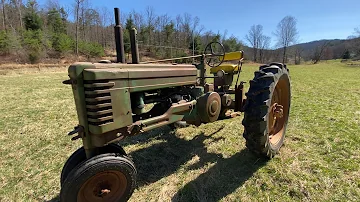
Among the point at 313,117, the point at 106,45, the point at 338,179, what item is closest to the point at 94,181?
the point at 338,179

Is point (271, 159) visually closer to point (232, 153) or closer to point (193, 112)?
point (232, 153)

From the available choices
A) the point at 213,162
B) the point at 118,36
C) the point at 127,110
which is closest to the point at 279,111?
the point at 213,162

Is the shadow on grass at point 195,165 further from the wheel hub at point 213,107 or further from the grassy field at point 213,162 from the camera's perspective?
the wheel hub at point 213,107

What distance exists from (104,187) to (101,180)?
91 millimetres

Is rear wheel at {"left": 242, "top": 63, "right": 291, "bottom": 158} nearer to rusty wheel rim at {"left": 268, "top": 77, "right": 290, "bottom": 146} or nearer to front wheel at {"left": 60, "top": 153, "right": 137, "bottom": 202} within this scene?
rusty wheel rim at {"left": 268, "top": 77, "right": 290, "bottom": 146}

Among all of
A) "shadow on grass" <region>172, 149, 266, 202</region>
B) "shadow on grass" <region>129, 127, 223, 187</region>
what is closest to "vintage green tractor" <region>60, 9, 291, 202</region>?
"shadow on grass" <region>172, 149, 266, 202</region>

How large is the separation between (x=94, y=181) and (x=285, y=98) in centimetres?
301

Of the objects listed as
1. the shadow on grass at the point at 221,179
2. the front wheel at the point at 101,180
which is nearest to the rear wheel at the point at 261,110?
the shadow on grass at the point at 221,179

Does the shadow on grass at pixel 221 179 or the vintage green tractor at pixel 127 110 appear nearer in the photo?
the vintage green tractor at pixel 127 110

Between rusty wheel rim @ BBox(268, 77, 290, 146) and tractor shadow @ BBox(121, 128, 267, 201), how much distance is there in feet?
1.64

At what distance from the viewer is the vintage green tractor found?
77.3 inches

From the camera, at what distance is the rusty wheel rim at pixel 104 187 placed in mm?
1985

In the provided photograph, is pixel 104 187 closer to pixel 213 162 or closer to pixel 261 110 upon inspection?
pixel 213 162

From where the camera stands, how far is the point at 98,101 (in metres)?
1.98
